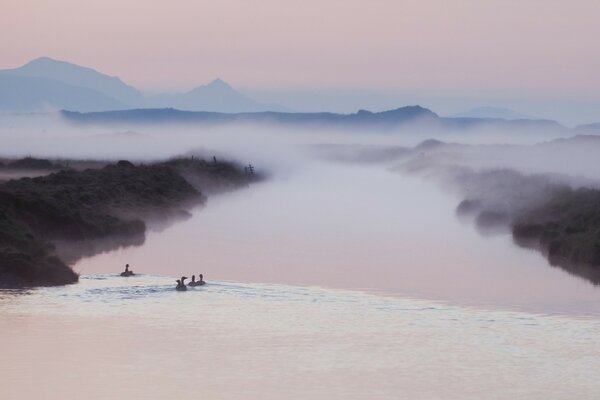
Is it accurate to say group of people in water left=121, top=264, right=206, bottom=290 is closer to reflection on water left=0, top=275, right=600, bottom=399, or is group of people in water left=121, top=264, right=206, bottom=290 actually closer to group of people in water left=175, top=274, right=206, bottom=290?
group of people in water left=175, top=274, right=206, bottom=290

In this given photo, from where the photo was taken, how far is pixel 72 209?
50.1 meters

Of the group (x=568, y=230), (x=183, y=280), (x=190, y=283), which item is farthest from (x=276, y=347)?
(x=568, y=230)

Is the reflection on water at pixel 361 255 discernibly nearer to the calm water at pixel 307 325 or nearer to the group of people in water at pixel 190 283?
the calm water at pixel 307 325

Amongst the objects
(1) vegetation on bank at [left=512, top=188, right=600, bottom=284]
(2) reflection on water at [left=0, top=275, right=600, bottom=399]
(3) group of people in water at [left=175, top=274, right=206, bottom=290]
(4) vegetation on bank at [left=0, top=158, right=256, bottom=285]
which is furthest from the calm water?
(4) vegetation on bank at [left=0, top=158, right=256, bottom=285]

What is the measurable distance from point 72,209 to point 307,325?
2341cm

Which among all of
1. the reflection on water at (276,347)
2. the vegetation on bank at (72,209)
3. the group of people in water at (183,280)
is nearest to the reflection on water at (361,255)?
the vegetation on bank at (72,209)

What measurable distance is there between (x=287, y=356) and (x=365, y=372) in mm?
2162

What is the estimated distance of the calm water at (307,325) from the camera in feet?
77.0

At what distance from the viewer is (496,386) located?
2359 cm

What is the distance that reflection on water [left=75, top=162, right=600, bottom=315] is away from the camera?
1462 inches

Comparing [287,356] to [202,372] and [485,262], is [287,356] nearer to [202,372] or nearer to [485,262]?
[202,372]

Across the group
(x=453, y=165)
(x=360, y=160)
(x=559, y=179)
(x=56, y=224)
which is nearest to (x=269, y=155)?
(x=360, y=160)

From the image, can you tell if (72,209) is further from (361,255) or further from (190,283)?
(190,283)

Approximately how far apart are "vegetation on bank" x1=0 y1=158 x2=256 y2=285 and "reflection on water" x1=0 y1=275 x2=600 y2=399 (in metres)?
1.61
